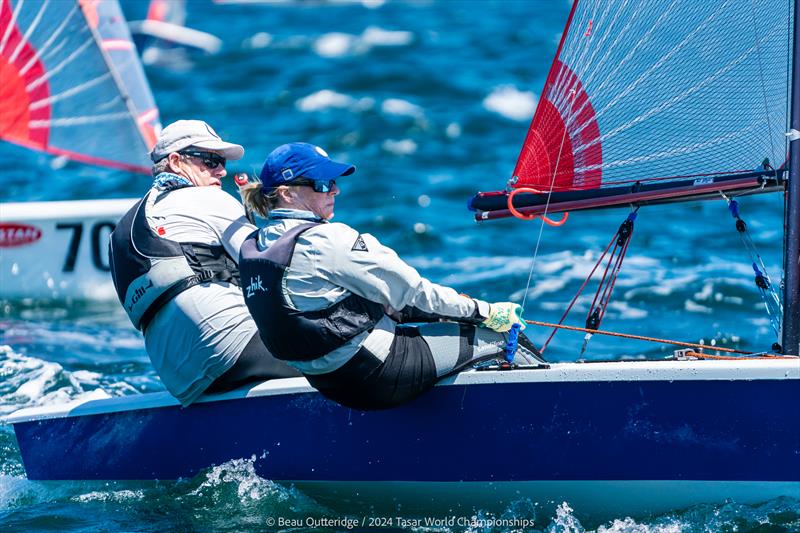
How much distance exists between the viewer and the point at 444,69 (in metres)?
12.1

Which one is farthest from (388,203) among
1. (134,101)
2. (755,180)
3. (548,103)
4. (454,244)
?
(755,180)

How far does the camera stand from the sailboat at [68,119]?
7.04m

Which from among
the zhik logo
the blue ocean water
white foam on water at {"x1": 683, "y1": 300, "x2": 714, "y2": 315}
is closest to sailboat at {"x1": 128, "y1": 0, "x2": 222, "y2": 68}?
the blue ocean water

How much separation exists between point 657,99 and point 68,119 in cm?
462

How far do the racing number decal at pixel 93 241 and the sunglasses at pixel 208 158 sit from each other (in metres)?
3.30

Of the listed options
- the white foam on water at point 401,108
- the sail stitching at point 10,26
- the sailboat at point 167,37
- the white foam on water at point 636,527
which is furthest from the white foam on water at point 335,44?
the white foam on water at point 636,527

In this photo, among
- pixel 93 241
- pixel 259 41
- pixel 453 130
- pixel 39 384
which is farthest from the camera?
pixel 259 41

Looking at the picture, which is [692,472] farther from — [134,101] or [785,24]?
[134,101]

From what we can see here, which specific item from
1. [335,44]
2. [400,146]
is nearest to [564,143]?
[400,146]

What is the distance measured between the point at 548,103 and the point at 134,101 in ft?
14.1

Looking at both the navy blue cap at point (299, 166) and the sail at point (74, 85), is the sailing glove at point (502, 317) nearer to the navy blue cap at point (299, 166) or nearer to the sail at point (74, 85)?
the navy blue cap at point (299, 166)

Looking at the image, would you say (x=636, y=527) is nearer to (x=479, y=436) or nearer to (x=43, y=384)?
(x=479, y=436)

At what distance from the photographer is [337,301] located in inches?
130

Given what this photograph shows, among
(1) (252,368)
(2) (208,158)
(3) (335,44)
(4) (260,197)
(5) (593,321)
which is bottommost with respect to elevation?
(1) (252,368)
